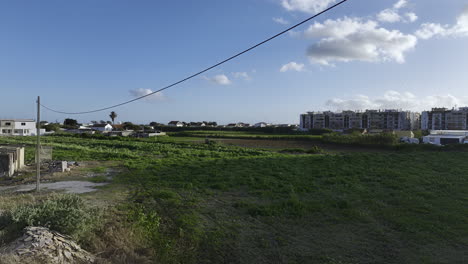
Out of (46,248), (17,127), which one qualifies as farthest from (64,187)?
(17,127)

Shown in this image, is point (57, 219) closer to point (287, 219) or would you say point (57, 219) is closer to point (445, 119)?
point (287, 219)

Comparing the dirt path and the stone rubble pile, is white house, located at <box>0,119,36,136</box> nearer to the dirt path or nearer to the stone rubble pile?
the dirt path

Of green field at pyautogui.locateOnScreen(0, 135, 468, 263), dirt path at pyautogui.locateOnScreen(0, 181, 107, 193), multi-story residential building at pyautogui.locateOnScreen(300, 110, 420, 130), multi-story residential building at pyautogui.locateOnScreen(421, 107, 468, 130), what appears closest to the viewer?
green field at pyautogui.locateOnScreen(0, 135, 468, 263)

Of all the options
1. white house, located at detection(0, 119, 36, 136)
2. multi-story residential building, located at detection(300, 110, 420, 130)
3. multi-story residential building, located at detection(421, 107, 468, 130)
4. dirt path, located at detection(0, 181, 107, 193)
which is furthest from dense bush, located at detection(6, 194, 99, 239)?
multi-story residential building, located at detection(300, 110, 420, 130)

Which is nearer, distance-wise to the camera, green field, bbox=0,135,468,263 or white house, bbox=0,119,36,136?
green field, bbox=0,135,468,263

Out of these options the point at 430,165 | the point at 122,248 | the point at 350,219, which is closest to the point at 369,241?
the point at 350,219

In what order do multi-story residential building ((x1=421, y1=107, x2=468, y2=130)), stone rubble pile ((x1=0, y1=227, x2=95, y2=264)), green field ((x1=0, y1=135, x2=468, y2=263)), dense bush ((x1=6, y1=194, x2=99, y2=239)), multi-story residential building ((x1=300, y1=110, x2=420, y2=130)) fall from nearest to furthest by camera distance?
stone rubble pile ((x1=0, y1=227, x2=95, y2=264))
dense bush ((x1=6, y1=194, x2=99, y2=239))
green field ((x1=0, y1=135, x2=468, y2=263))
multi-story residential building ((x1=421, y1=107, x2=468, y2=130))
multi-story residential building ((x1=300, y1=110, x2=420, y2=130))

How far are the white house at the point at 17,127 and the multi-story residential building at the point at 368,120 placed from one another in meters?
105

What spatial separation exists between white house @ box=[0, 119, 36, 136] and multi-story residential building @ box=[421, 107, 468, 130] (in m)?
129

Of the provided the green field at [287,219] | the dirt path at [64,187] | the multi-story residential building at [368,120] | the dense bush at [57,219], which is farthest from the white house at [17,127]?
the multi-story residential building at [368,120]

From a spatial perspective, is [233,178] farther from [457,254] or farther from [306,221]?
[457,254]

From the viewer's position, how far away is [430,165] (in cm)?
1770

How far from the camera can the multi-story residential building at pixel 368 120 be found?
10175cm

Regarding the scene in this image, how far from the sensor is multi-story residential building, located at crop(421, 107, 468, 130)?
8644 centimetres
